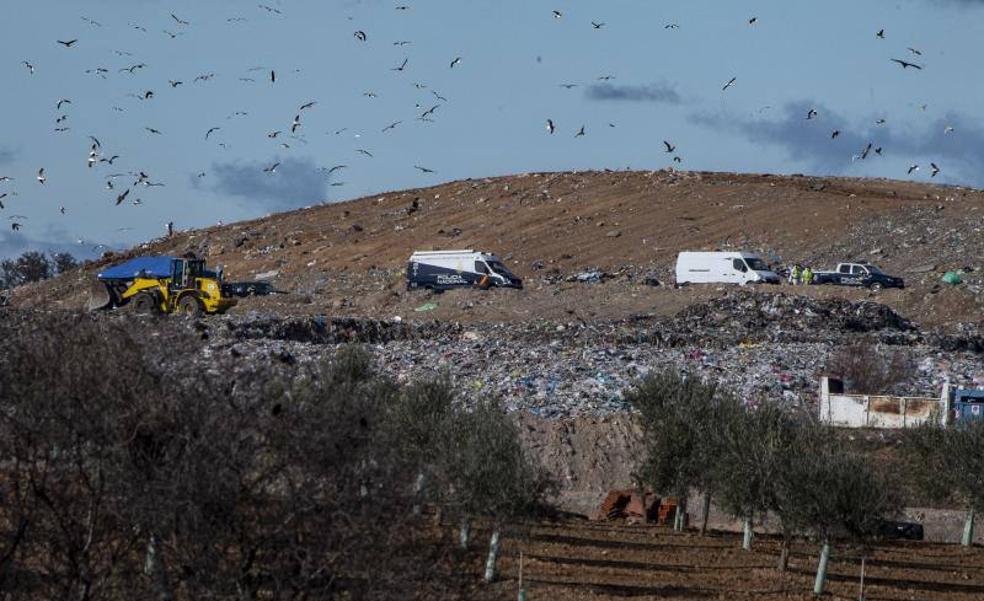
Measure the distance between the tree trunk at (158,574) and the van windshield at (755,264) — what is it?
44.0 m

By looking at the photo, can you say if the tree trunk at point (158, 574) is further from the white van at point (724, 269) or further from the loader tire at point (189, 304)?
the white van at point (724, 269)

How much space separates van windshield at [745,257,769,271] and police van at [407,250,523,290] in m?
7.80

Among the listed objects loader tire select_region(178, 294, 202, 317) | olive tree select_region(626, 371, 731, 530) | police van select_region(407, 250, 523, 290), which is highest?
police van select_region(407, 250, 523, 290)

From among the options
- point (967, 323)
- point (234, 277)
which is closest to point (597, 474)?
point (967, 323)

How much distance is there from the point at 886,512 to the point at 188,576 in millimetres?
14682

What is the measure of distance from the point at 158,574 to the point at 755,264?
4456 cm

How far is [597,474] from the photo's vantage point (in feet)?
99.2

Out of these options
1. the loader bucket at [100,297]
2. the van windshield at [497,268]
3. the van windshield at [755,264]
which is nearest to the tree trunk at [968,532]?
the van windshield at [755,264]

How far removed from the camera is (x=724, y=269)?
52688 millimetres

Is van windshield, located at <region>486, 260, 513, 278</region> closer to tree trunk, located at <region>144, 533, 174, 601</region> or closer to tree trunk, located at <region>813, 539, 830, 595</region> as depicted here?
tree trunk, located at <region>813, 539, 830, 595</region>

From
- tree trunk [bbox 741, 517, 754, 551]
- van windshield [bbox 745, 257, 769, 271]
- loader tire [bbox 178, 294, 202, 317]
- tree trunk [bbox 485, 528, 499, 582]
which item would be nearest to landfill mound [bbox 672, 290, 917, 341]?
van windshield [bbox 745, 257, 769, 271]

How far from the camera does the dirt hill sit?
49.2 meters

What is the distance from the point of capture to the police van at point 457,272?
5294 centimetres

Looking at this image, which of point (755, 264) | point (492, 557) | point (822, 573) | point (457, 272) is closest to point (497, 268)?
point (457, 272)
